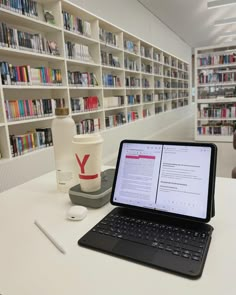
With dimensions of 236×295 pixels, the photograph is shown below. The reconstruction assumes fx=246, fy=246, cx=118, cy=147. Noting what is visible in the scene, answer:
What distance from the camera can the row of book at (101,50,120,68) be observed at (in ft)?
12.2

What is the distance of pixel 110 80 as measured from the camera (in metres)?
3.94

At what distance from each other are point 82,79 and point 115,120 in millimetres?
1018

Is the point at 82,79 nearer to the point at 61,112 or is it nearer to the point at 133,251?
the point at 61,112

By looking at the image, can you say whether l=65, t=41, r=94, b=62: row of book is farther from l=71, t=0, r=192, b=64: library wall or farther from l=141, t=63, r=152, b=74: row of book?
l=141, t=63, r=152, b=74: row of book

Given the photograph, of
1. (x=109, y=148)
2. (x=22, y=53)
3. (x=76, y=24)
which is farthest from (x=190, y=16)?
(x=22, y=53)

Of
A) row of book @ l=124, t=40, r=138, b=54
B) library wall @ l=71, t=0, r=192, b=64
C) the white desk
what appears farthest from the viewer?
row of book @ l=124, t=40, r=138, b=54

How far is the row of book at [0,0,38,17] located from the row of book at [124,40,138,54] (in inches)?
78.7

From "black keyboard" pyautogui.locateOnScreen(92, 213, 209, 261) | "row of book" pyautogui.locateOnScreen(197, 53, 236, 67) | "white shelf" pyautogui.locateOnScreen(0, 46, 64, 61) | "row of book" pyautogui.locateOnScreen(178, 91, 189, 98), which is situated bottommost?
"black keyboard" pyautogui.locateOnScreen(92, 213, 209, 261)

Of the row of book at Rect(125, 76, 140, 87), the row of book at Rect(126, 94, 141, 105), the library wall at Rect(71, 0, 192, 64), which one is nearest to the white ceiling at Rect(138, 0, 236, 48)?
the library wall at Rect(71, 0, 192, 64)

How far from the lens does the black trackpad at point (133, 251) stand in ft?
2.07

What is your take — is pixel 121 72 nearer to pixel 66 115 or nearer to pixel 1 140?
pixel 1 140

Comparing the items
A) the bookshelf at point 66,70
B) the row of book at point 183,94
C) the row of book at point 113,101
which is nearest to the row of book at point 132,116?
the bookshelf at point 66,70

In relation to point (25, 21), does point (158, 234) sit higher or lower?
lower

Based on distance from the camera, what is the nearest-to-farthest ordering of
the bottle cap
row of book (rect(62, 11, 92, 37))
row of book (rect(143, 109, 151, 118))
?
the bottle cap < row of book (rect(62, 11, 92, 37)) < row of book (rect(143, 109, 151, 118))
